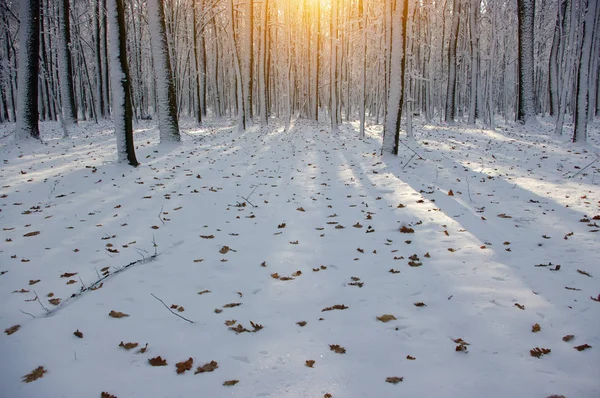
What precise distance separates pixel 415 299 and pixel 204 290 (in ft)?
6.91

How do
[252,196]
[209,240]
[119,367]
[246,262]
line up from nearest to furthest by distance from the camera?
[119,367]
[246,262]
[209,240]
[252,196]

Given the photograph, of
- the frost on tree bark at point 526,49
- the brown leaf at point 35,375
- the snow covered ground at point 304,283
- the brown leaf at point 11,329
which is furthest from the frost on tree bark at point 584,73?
the brown leaf at point 11,329

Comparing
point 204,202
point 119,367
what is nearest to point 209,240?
point 204,202

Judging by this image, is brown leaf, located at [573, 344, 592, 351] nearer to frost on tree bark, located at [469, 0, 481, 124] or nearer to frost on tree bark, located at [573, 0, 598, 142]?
frost on tree bark, located at [573, 0, 598, 142]

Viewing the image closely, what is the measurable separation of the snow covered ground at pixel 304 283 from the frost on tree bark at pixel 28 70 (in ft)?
14.1

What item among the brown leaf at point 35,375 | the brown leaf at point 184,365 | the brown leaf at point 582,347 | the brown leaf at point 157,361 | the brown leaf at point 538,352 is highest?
the brown leaf at point 582,347

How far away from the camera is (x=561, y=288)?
327 centimetres

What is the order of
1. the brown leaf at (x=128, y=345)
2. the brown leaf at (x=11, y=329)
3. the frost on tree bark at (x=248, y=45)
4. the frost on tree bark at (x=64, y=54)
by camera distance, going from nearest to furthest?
the brown leaf at (x=128, y=345), the brown leaf at (x=11, y=329), the frost on tree bark at (x=64, y=54), the frost on tree bark at (x=248, y=45)

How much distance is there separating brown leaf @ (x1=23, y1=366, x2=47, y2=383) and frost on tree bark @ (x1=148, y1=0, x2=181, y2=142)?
9940mm

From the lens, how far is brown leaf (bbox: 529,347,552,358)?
7.91 ft

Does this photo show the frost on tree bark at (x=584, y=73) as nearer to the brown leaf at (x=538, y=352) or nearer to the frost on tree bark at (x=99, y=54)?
the brown leaf at (x=538, y=352)

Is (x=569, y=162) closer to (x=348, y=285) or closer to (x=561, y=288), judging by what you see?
(x=561, y=288)

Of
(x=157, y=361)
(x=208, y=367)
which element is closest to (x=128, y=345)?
(x=157, y=361)

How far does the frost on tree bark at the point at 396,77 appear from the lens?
900 centimetres
